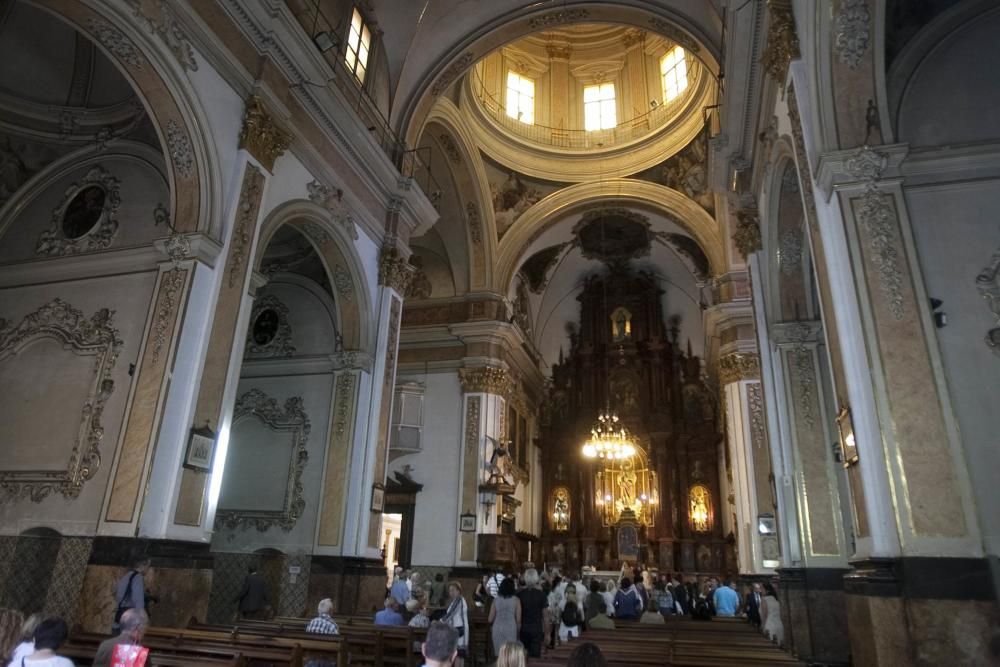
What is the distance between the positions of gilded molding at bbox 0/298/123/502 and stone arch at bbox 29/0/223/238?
156cm

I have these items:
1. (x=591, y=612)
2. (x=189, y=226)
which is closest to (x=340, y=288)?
(x=189, y=226)

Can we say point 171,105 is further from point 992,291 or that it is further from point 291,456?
point 992,291

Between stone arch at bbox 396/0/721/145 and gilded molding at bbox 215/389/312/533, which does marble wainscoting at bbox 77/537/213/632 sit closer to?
gilded molding at bbox 215/389/312/533

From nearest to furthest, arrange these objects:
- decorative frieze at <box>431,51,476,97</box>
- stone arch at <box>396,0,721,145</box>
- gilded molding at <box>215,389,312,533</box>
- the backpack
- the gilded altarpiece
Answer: the backpack
gilded molding at <box>215,389,312,533</box>
stone arch at <box>396,0,721,145</box>
decorative frieze at <box>431,51,476,97</box>
the gilded altarpiece

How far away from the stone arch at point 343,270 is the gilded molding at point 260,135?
823 mm

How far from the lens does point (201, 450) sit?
20.4ft

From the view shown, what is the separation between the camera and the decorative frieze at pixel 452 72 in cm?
1155

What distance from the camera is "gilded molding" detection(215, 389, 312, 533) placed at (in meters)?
9.79

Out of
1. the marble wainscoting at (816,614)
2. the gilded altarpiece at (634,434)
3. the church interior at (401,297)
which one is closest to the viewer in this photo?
the church interior at (401,297)

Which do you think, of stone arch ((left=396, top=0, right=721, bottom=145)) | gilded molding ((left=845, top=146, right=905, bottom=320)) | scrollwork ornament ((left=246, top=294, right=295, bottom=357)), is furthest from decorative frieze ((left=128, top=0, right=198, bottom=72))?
gilded molding ((left=845, top=146, right=905, bottom=320))

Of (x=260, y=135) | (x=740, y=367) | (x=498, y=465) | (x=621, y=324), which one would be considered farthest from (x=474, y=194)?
(x=621, y=324)

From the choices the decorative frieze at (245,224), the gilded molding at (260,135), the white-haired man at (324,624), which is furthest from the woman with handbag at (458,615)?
the gilded molding at (260,135)

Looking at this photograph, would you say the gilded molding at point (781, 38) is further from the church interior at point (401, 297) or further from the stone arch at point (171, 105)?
the stone arch at point (171, 105)

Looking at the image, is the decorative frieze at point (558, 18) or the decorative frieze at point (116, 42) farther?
the decorative frieze at point (558, 18)
